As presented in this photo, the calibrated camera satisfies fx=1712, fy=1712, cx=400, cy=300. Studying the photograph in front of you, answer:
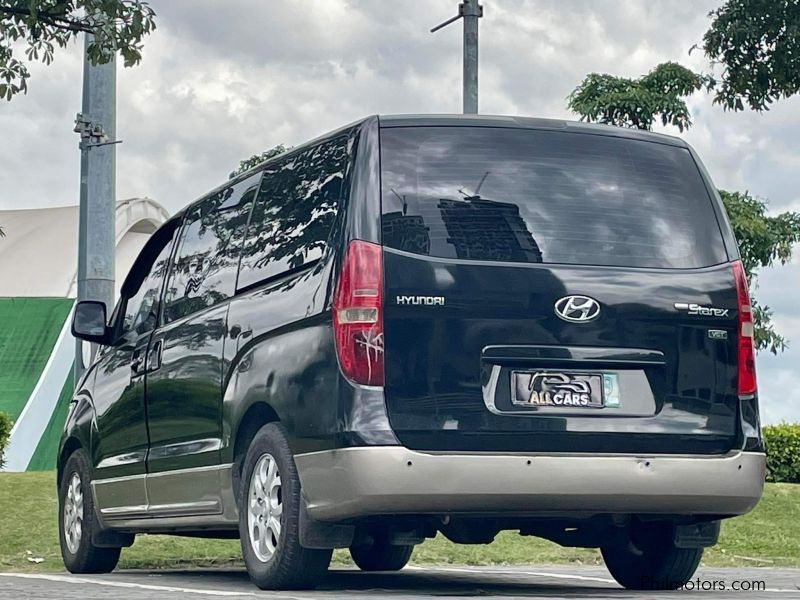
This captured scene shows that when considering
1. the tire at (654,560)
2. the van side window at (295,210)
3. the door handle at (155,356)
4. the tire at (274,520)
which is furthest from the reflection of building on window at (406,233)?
the door handle at (155,356)

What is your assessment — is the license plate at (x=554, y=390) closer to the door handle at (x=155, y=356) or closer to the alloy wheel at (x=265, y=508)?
the alloy wheel at (x=265, y=508)

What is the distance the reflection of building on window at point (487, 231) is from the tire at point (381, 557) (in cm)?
382

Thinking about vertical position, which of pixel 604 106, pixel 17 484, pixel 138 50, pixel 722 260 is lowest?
pixel 17 484

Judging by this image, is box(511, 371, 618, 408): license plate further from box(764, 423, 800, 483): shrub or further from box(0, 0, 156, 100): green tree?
box(764, 423, 800, 483): shrub

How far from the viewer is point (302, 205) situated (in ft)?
25.9

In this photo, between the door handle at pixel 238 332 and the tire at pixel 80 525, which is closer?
the door handle at pixel 238 332

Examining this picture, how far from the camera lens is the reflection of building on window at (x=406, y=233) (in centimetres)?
724

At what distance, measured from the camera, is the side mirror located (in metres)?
9.96

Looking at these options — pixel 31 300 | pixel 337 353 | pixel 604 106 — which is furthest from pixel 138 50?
pixel 31 300

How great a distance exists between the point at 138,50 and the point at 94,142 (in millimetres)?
4050

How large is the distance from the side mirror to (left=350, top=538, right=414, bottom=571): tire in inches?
84.3

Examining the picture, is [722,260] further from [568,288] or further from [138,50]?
[138,50]

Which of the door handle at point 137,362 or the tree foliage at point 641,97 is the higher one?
the tree foliage at point 641,97

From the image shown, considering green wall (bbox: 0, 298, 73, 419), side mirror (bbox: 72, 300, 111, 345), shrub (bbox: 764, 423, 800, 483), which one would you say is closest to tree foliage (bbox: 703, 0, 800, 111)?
shrub (bbox: 764, 423, 800, 483)
